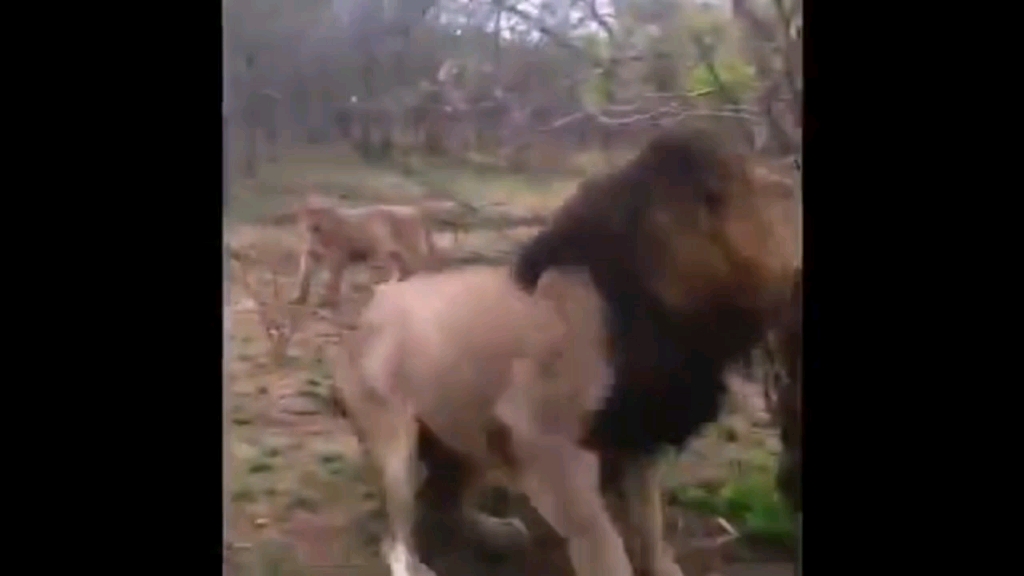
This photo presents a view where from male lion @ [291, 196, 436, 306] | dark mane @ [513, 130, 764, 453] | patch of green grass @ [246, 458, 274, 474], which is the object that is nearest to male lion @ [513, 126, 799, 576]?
dark mane @ [513, 130, 764, 453]

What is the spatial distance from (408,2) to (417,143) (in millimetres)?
122

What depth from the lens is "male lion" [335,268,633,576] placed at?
4.13 feet

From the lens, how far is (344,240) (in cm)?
126

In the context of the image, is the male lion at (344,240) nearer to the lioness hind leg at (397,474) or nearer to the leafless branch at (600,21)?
the lioness hind leg at (397,474)

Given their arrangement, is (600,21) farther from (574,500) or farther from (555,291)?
(574,500)

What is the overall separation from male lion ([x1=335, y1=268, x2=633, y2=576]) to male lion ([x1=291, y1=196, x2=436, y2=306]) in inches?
1.2

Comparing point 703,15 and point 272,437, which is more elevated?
point 703,15

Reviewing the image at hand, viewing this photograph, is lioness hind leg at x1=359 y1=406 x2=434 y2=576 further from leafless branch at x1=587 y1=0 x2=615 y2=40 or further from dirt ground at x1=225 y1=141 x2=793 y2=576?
leafless branch at x1=587 y1=0 x2=615 y2=40

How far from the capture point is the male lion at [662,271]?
1266 mm

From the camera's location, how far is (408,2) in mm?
1257
